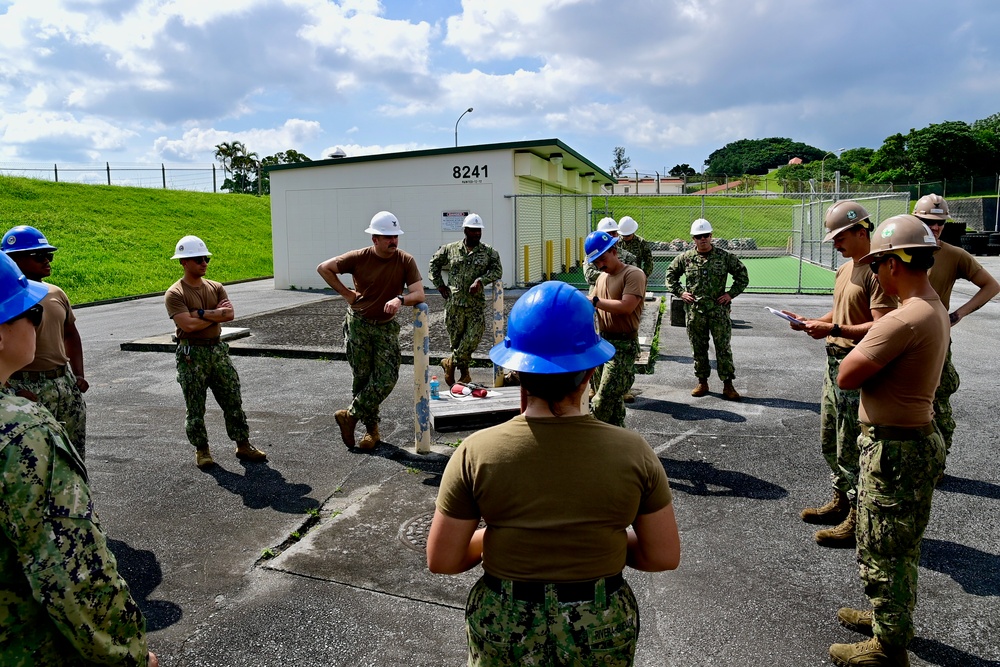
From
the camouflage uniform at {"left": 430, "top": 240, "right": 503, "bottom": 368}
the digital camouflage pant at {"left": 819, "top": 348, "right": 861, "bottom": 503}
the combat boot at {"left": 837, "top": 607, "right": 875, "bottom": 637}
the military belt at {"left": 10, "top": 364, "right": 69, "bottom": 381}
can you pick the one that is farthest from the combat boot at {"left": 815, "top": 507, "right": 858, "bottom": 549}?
the camouflage uniform at {"left": 430, "top": 240, "right": 503, "bottom": 368}

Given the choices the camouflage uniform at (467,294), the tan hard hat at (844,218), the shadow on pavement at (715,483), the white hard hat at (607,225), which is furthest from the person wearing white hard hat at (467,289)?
the tan hard hat at (844,218)

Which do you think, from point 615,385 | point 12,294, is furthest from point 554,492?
point 615,385

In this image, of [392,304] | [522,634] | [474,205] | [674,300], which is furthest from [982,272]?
[474,205]

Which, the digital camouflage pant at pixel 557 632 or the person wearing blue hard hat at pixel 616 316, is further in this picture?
the person wearing blue hard hat at pixel 616 316

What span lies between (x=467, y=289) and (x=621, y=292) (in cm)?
364

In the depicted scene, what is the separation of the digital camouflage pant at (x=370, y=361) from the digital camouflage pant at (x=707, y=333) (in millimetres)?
3876

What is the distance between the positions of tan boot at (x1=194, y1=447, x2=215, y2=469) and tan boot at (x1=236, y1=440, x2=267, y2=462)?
0.24 meters

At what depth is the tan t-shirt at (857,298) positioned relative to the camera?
14.9 ft

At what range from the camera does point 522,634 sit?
1.93 m

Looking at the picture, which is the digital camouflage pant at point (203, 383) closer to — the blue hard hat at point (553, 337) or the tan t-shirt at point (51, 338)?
the tan t-shirt at point (51, 338)

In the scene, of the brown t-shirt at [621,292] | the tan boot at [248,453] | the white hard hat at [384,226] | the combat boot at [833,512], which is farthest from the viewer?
the white hard hat at [384,226]

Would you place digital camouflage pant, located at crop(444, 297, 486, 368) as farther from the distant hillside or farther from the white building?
the distant hillside

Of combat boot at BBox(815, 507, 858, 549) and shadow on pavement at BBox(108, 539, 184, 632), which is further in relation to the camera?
combat boot at BBox(815, 507, 858, 549)

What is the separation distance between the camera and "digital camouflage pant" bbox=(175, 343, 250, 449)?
19.9 ft
